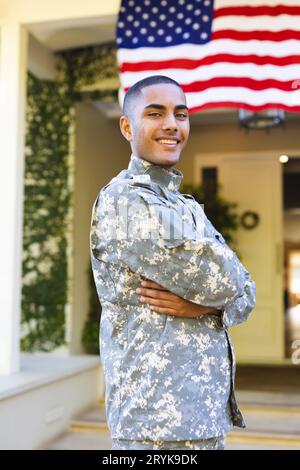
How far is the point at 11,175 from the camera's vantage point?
3541mm

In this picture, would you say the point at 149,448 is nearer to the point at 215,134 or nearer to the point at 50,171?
the point at 50,171

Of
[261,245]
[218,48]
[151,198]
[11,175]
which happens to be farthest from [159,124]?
[261,245]

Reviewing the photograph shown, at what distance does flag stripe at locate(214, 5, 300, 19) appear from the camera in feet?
10.1

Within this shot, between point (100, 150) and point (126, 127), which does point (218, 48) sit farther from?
point (100, 150)

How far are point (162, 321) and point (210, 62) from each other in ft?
7.19

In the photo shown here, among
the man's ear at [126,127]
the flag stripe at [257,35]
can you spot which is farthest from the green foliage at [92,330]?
the man's ear at [126,127]

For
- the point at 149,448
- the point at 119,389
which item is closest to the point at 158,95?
the point at 119,389

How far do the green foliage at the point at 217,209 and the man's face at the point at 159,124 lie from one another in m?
4.21

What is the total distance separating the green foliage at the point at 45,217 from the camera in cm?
452

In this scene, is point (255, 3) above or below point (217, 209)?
above

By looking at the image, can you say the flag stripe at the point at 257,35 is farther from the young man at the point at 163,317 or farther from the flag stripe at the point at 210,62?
the young man at the point at 163,317

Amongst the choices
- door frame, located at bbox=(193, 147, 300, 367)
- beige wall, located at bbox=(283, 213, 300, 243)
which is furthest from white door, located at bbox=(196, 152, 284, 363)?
beige wall, located at bbox=(283, 213, 300, 243)

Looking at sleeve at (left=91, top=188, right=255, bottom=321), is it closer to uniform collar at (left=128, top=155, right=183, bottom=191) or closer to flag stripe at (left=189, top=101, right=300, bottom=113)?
uniform collar at (left=128, top=155, right=183, bottom=191)
